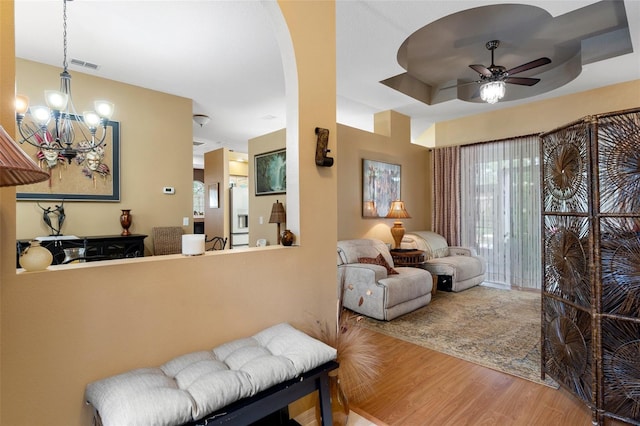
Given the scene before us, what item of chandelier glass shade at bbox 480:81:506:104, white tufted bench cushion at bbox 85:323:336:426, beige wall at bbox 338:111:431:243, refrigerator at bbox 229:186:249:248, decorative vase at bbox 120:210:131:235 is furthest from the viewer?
refrigerator at bbox 229:186:249:248

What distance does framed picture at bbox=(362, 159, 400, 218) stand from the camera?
199 inches

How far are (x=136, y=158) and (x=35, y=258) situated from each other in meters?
3.38

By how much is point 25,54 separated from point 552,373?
571 cm

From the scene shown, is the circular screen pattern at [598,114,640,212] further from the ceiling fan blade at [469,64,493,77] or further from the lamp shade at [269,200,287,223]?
the lamp shade at [269,200,287,223]

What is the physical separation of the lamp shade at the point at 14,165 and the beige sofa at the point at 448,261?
16.0 feet

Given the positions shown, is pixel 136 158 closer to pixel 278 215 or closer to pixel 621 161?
pixel 278 215

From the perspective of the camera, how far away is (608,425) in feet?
6.29

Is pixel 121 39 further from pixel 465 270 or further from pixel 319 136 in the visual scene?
pixel 465 270

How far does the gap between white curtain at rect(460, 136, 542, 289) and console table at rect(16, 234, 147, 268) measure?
536 cm

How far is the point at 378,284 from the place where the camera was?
3646 millimetres

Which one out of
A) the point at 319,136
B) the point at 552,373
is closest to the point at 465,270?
the point at 552,373

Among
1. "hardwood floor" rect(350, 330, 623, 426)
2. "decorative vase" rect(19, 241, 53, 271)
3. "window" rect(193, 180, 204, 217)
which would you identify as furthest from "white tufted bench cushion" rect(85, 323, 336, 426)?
"window" rect(193, 180, 204, 217)

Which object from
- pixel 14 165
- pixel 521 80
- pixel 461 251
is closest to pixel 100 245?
pixel 14 165

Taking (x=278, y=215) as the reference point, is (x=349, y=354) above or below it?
below
